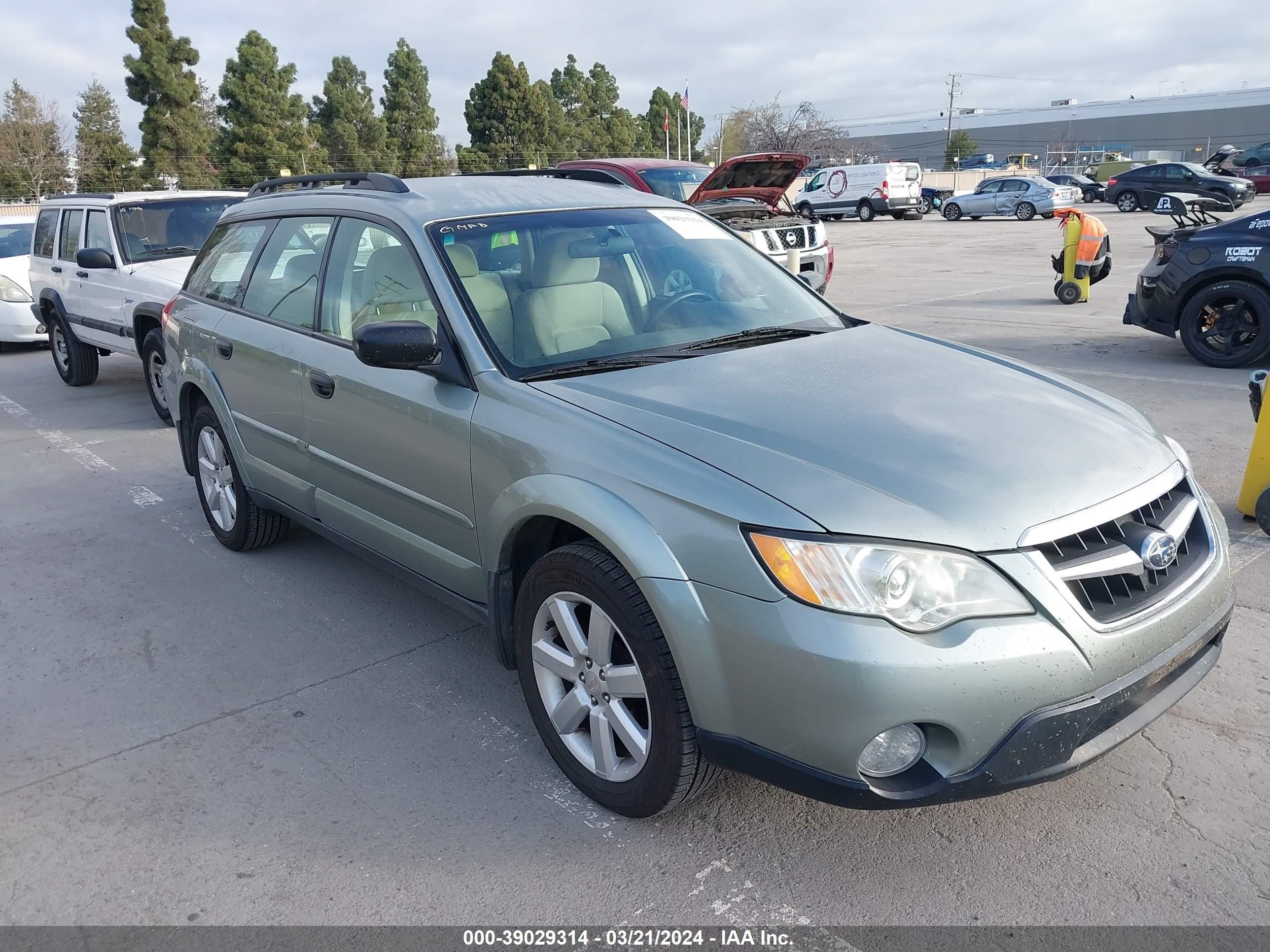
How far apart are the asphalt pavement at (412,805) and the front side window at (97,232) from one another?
4.80 meters

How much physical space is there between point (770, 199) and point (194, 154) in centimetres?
3645

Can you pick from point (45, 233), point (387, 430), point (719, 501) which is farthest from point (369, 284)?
point (45, 233)

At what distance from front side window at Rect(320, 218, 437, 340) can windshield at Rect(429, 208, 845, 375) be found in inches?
6.7

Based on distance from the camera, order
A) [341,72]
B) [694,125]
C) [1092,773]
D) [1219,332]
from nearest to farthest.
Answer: [1092,773], [1219,332], [341,72], [694,125]

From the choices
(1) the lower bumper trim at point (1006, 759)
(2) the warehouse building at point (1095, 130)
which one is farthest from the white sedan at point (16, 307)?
(2) the warehouse building at point (1095, 130)

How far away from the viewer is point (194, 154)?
43000 millimetres

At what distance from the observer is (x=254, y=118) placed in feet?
139

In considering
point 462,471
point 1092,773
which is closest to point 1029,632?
point 1092,773

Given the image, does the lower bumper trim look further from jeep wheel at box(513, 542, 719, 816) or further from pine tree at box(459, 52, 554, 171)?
pine tree at box(459, 52, 554, 171)

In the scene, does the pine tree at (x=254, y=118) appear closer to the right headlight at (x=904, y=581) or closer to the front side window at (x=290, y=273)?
the front side window at (x=290, y=273)

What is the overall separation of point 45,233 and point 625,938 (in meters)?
10.4

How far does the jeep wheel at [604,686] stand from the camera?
2.62 metres

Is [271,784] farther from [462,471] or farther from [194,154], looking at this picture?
[194,154]

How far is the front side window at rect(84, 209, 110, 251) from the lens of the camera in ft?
29.3
